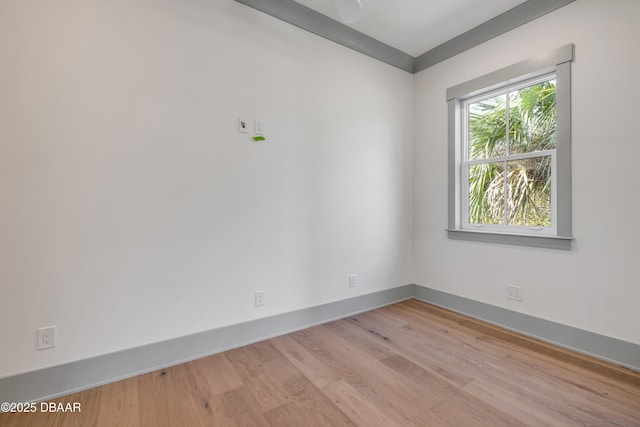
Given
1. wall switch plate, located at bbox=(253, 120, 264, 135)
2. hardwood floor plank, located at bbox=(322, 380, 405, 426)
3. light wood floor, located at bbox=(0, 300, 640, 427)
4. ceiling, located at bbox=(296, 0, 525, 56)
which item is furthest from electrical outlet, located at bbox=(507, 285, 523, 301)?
wall switch plate, located at bbox=(253, 120, 264, 135)

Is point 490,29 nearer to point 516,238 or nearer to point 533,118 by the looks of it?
point 533,118

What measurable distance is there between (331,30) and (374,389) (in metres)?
2.81

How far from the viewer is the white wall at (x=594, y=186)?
1.83m

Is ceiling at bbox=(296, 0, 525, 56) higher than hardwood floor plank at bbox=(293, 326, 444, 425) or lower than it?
higher

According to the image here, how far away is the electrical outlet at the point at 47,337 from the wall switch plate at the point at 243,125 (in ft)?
5.32

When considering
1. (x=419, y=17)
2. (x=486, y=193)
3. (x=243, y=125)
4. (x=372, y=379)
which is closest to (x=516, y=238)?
(x=486, y=193)

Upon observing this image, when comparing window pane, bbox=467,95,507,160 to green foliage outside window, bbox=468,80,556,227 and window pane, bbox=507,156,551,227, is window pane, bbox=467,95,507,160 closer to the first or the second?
green foliage outside window, bbox=468,80,556,227

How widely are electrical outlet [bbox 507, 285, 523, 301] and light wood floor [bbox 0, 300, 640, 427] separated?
1.07 feet

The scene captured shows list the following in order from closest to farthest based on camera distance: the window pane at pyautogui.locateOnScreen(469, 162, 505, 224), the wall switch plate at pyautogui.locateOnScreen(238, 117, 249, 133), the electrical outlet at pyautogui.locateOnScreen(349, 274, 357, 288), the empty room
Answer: the empty room
the wall switch plate at pyautogui.locateOnScreen(238, 117, 249, 133)
the window pane at pyautogui.locateOnScreen(469, 162, 505, 224)
the electrical outlet at pyautogui.locateOnScreen(349, 274, 357, 288)

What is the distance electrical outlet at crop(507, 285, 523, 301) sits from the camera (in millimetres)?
2357

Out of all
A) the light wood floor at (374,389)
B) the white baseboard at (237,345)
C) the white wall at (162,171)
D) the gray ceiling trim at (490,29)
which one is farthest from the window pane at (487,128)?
the light wood floor at (374,389)

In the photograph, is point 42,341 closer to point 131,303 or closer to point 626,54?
point 131,303

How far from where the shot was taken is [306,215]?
8.02 ft

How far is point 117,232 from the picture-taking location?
1.71 meters
